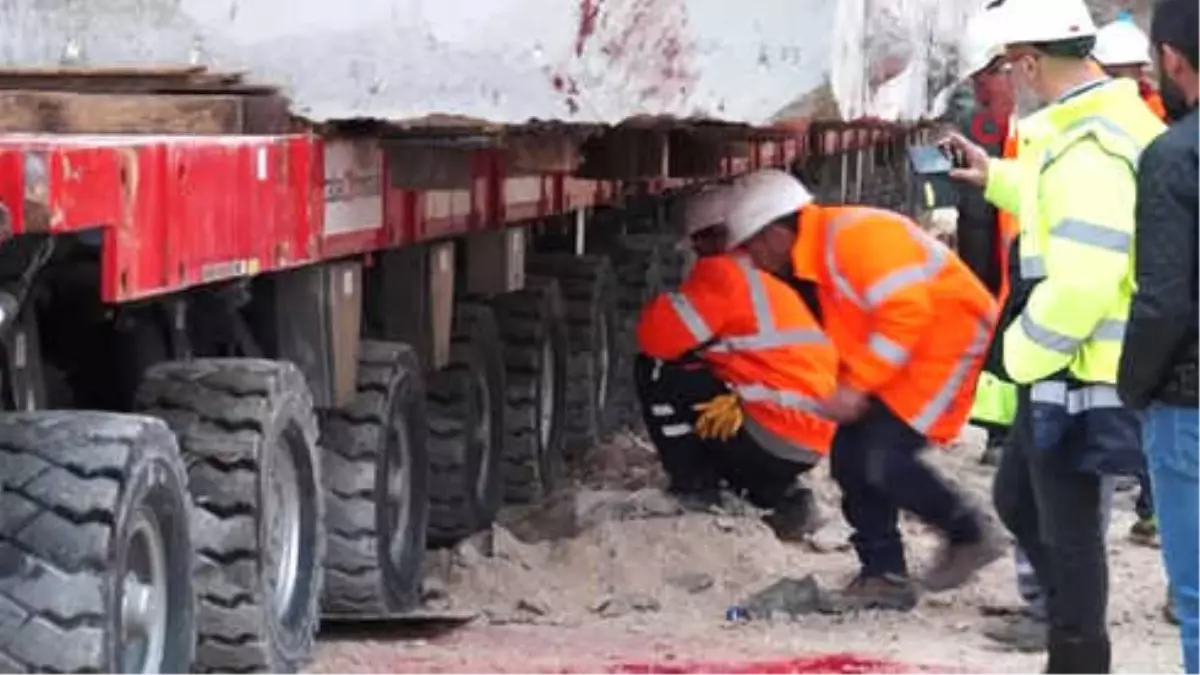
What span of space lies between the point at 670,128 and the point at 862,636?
183 centimetres

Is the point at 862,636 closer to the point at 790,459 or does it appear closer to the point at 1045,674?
the point at 1045,674

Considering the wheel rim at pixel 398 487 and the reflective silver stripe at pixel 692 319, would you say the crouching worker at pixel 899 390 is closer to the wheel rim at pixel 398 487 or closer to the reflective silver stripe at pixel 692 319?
the reflective silver stripe at pixel 692 319

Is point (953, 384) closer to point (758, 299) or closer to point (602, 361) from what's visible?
point (758, 299)

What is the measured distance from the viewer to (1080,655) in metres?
7.22

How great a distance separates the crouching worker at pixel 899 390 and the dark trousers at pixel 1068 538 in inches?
64.3

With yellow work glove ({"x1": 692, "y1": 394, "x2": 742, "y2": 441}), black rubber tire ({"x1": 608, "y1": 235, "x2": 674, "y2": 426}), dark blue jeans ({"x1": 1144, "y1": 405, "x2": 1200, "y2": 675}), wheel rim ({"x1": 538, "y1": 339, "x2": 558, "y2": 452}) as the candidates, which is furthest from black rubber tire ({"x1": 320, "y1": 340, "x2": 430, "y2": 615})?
black rubber tire ({"x1": 608, "y1": 235, "x2": 674, "y2": 426})

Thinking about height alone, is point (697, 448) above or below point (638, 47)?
below

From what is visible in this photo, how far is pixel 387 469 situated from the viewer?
27.3 ft

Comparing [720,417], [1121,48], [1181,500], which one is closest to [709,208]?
[720,417]

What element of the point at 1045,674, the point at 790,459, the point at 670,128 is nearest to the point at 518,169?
the point at 670,128

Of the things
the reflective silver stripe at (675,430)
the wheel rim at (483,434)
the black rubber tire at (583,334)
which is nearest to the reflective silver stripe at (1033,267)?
the wheel rim at (483,434)

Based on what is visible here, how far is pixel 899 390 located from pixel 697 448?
1.97 metres

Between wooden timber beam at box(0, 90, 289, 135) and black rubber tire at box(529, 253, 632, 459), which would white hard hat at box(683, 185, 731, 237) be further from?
wooden timber beam at box(0, 90, 289, 135)

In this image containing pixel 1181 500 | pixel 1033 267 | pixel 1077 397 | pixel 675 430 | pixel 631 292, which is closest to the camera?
pixel 1181 500
